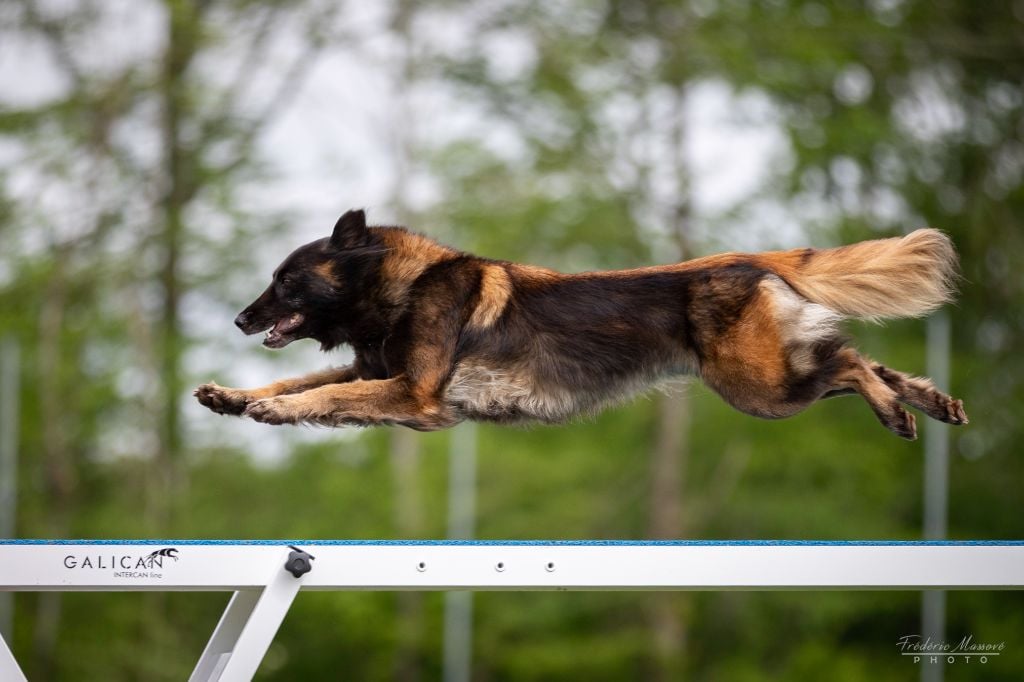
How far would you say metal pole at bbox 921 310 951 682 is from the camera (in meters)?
11.1

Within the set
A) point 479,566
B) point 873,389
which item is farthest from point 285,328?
point 873,389

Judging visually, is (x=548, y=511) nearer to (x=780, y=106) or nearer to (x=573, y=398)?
(x=780, y=106)

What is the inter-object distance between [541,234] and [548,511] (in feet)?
12.0

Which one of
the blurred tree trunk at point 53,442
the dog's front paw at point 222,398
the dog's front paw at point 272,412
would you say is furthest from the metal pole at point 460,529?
the dog's front paw at point 272,412

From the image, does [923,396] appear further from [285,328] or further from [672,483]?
[672,483]

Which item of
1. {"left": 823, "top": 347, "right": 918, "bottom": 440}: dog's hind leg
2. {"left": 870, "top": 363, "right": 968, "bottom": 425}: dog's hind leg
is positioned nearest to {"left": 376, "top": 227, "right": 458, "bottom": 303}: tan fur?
{"left": 823, "top": 347, "right": 918, "bottom": 440}: dog's hind leg

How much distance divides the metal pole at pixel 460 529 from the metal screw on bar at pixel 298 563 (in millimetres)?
9073

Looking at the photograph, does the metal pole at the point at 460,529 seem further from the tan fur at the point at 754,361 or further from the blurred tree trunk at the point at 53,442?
the tan fur at the point at 754,361

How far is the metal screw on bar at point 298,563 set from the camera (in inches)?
145

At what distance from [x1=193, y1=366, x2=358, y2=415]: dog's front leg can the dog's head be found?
Result: 0.41 feet

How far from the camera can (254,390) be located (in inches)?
165

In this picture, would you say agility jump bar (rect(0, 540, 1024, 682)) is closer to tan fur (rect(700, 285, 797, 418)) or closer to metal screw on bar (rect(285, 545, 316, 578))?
metal screw on bar (rect(285, 545, 316, 578))

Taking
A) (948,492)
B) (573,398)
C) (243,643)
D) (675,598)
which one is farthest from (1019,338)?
(243,643)

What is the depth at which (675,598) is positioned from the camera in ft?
50.6
